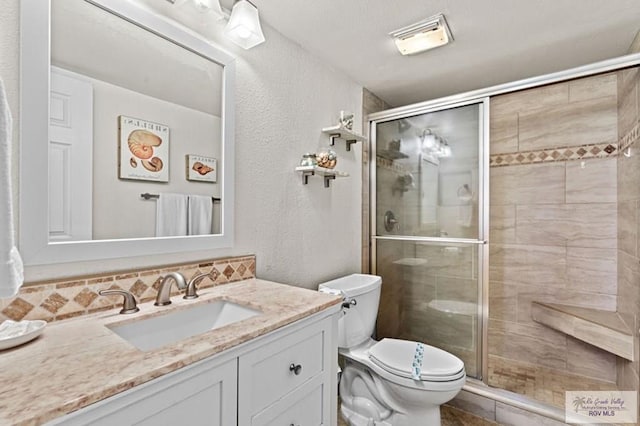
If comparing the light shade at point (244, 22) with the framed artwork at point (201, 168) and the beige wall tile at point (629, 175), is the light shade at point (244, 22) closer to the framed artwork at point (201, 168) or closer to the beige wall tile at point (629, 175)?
the framed artwork at point (201, 168)

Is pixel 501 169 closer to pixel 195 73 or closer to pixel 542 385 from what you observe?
pixel 542 385

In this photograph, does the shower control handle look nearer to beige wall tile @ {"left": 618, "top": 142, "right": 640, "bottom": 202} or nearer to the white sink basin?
the white sink basin

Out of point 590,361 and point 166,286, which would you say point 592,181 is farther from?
point 166,286

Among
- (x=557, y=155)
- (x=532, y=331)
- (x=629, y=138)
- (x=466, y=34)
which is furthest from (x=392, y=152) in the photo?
(x=532, y=331)

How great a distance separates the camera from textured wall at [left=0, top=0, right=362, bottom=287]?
147cm

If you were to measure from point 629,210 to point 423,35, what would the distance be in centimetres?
158

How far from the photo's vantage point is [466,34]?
171cm

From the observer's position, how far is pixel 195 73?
130 cm

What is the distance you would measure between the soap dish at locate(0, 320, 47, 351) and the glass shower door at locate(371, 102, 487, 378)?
1.98m

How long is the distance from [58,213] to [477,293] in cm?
219

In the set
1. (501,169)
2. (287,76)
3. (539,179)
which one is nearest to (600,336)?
(539,179)

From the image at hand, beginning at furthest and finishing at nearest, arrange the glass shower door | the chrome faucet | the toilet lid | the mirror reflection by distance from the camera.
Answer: the glass shower door < the toilet lid < the chrome faucet < the mirror reflection

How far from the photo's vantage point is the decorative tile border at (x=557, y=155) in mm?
2123

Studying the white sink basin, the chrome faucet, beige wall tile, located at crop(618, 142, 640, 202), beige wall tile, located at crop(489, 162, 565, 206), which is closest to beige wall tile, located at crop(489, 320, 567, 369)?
beige wall tile, located at crop(489, 162, 565, 206)
